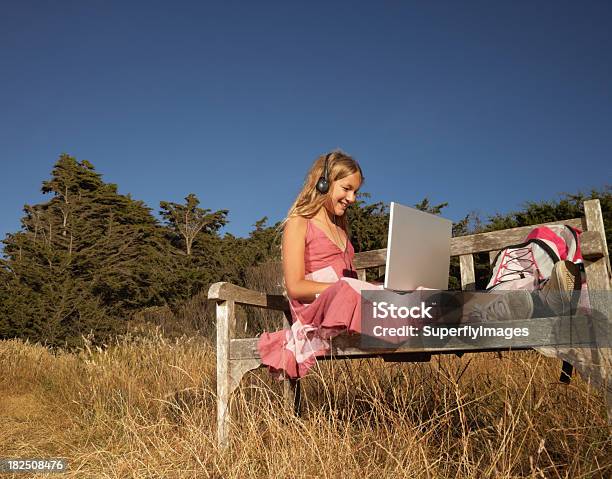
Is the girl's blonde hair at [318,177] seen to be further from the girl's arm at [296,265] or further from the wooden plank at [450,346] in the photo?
the wooden plank at [450,346]

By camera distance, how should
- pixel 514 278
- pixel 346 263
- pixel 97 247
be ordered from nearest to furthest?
pixel 514 278, pixel 346 263, pixel 97 247

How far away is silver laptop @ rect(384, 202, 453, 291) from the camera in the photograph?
93.9 inches

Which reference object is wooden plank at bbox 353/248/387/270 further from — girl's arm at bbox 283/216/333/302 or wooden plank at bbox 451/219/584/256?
girl's arm at bbox 283/216/333/302

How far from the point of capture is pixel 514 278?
8.84ft

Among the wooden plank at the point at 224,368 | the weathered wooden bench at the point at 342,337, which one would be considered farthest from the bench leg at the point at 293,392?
the wooden plank at the point at 224,368

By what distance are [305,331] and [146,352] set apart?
338 cm

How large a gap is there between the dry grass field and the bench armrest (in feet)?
1.44

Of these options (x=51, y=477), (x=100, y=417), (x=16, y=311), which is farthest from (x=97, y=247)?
(x=51, y=477)

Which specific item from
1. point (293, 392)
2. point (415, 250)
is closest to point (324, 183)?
point (415, 250)

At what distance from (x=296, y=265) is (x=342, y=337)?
49 cm

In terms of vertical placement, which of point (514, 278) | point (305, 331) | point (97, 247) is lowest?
point (305, 331)

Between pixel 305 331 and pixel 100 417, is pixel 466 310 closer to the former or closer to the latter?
pixel 305 331

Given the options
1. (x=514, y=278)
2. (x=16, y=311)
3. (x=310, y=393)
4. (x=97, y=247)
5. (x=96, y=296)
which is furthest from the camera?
(x=97, y=247)

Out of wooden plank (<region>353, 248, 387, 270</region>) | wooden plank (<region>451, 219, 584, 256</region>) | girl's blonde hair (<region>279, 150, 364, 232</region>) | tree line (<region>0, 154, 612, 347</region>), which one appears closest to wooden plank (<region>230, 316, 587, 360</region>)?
girl's blonde hair (<region>279, 150, 364, 232</region>)
